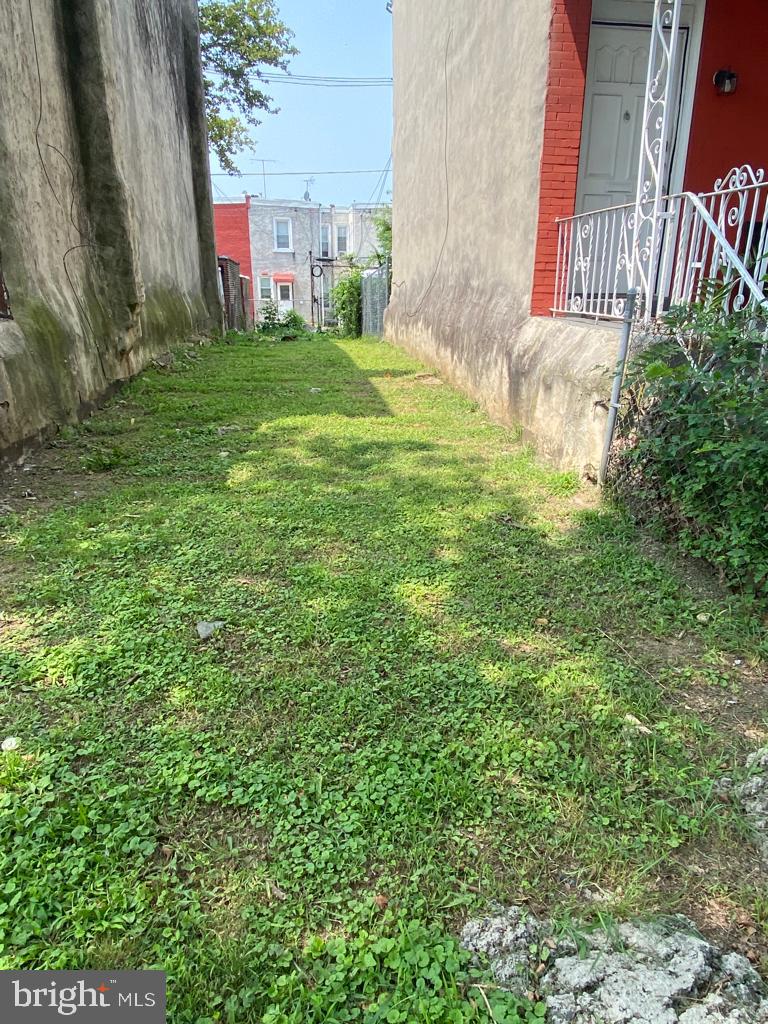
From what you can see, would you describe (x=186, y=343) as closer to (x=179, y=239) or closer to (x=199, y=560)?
(x=179, y=239)

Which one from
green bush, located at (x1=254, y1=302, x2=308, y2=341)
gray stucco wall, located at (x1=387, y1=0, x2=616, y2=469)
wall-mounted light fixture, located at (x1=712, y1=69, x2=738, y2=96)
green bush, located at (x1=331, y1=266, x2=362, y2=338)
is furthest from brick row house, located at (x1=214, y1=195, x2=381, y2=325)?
wall-mounted light fixture, located at (x1=712, y1=69, x2=738, y2=96)

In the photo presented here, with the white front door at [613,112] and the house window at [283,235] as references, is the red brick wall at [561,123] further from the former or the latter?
the house window at [283,235]

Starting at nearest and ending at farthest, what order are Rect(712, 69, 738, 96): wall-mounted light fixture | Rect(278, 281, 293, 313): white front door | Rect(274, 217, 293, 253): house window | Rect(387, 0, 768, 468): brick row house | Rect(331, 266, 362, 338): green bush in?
Rect(387, 0, 768, 468): brick row house
Rect(712, 69, 738, 96): wall-mounted light fixture
Rect(331, 266, 362, 338): green bush
Rect(274, 217, 293, 253): house window
Rect(278, 281, 293, 313): white front door

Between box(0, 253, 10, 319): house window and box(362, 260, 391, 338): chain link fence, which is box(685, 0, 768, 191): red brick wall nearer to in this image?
box(0, 253, 10, 319): house window

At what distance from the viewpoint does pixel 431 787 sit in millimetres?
1738

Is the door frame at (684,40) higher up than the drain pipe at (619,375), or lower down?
higher up

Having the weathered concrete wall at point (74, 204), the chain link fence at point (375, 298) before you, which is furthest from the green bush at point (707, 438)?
the chain link fence at point (375, 298)

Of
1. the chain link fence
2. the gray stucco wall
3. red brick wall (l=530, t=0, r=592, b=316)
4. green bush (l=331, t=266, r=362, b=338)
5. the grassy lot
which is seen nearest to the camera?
the grassy lot

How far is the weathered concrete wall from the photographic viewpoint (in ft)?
13.7

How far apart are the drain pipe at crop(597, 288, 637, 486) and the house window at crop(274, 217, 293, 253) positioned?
98.3ft

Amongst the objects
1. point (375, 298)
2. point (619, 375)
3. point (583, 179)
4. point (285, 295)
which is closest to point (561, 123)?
point (583, 179)

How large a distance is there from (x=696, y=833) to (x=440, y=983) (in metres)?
0.79

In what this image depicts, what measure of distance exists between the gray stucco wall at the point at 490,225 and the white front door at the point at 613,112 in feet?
2.21

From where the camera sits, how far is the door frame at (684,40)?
523cm
